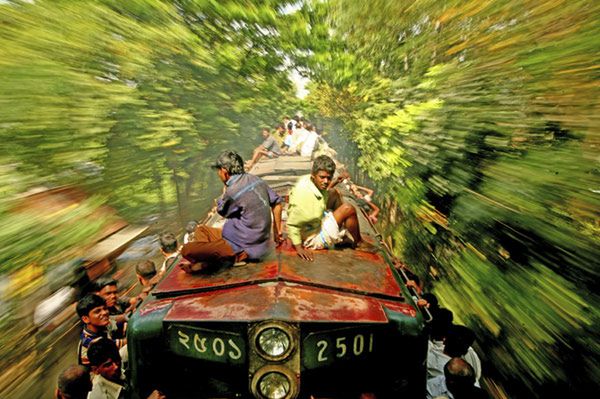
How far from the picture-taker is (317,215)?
344cm

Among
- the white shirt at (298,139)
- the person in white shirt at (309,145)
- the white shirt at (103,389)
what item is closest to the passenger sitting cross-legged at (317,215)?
the white shirt at (103,389)

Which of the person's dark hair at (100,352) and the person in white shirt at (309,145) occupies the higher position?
the person's dark hair at (100,352)

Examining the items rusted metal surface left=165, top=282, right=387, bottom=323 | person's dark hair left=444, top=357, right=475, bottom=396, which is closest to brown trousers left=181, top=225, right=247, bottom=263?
rusted metal surface left=165, top=282, right=387, bottom=323

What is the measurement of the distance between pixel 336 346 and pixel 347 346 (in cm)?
8

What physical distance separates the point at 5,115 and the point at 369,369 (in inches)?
164

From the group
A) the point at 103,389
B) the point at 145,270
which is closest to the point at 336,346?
the point at 103,389

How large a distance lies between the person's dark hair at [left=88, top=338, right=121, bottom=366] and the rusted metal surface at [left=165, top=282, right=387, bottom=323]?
3.98ft

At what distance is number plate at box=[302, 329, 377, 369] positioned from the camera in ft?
7.38

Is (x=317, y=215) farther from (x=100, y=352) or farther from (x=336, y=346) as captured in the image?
(x=100, y=352)

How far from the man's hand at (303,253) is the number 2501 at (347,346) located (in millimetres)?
896

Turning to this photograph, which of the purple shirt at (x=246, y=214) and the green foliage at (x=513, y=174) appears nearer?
the green foliage at (x=513, y=174)

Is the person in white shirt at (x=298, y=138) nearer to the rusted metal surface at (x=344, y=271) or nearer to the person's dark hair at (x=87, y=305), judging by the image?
the rusted metal surface at (x=344, y=271)

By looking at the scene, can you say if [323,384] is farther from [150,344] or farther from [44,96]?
[44,96]

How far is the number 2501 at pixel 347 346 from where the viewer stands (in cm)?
227
